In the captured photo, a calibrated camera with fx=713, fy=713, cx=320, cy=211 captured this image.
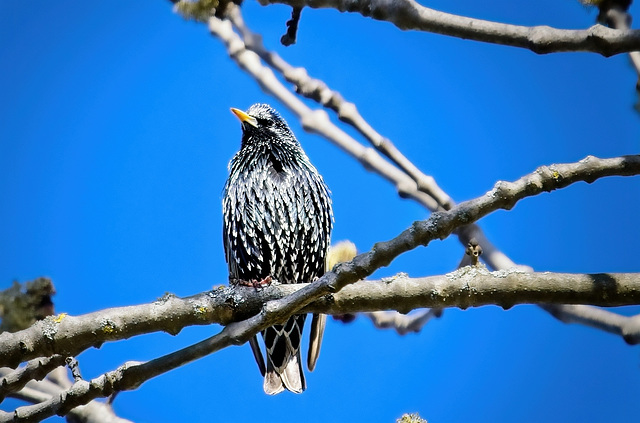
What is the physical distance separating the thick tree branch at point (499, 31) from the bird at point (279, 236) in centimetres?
181

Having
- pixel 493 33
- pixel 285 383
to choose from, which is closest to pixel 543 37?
pixel 493 33

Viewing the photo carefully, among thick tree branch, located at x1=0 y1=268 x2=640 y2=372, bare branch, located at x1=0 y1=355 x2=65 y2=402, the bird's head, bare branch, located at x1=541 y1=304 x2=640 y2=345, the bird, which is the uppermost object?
the bird's head

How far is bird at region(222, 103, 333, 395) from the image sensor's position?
15.5 ft

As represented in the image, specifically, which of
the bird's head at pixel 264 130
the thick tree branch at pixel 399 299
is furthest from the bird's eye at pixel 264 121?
the thick tree branch at pixel 399 299

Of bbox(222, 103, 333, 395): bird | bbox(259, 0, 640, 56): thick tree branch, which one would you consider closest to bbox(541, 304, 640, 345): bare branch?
bbox(259, 0, 640, 56): thick tree branch

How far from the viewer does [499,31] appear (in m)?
3.02

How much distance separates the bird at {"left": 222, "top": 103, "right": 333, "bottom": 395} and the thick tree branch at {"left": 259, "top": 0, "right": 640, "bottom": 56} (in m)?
1.81

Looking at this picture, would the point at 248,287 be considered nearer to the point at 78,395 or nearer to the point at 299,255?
the point at 78,395

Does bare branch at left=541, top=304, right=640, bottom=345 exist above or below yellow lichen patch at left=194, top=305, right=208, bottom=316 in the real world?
below

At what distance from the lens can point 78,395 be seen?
3.11 m

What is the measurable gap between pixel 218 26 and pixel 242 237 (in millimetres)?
1568

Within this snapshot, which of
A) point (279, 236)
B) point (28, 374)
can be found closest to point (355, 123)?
point (279, 236)

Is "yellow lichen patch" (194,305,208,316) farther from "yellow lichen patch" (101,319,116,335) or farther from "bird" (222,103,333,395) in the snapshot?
"bird" (222,103,333,395)

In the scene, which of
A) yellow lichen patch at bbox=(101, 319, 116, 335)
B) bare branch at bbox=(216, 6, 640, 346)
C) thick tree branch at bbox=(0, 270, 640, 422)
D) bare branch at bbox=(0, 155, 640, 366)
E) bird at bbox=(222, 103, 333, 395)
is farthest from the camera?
bird at bbox=(222, 103, 333, 395)
